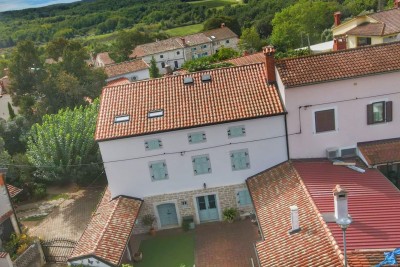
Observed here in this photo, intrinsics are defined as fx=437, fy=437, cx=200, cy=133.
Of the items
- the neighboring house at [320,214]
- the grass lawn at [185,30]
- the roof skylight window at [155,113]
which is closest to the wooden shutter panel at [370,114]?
the neighboring house at [320,214]

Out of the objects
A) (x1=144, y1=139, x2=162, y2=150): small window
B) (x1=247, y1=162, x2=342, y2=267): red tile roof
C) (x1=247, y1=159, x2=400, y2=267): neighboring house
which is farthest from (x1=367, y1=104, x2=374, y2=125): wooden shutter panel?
(x1=144, y1=139, x2=162, y2=150): small window

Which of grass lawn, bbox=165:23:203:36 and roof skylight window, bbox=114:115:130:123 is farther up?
roof skylight window, bbox=114:115:130:123

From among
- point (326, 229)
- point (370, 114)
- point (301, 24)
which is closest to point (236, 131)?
point (370, 114)

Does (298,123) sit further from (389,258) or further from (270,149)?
(389,258)

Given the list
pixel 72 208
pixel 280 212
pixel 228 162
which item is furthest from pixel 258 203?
pixel 72 208

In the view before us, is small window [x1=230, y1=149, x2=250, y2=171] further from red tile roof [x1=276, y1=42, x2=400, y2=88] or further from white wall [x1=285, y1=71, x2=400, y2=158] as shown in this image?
red tile roof [x1=276, y1=42, x2=400, y2=88]

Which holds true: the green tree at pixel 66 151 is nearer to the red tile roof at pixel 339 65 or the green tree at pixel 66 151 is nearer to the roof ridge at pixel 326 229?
the red tile roof at pixel 339 65

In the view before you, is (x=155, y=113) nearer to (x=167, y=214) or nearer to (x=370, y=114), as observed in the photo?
(x=167, y=214)
